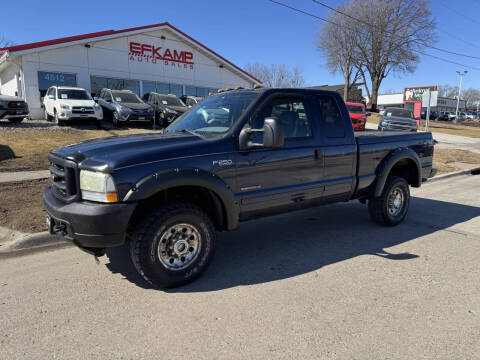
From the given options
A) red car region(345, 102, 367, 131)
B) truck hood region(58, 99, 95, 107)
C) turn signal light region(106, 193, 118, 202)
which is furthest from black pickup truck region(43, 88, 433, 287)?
red car region(345, 102, 367, 131)

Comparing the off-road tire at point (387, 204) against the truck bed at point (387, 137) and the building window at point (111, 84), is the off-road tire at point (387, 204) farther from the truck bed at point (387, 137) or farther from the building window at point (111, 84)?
the building window at point (111, 84)

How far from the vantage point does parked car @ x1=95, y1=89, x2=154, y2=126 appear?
52.6ft

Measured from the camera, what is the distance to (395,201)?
17.9 ft

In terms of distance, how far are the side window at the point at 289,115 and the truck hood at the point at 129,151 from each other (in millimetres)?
874

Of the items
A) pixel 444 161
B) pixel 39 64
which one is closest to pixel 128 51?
pixel 39 64

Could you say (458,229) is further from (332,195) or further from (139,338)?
(139,338)

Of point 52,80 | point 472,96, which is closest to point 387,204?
point 52,80

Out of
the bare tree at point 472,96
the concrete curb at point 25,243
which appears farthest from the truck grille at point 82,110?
the bare tree at point 472,96

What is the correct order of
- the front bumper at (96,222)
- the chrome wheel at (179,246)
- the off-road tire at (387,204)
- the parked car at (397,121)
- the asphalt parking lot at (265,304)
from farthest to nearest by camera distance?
1. the parked car at (397,121)
2. the off-road tire at (387,204)
3. the chrome wheel at (179,246)
4. the front bumper at (96,222)
5. the asphalt parking lot at (265,304)

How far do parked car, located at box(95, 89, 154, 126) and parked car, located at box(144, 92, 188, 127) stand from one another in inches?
35.0

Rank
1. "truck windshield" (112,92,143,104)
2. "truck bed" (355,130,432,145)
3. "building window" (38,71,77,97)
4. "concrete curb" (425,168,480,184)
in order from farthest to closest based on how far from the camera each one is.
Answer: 1. "building window" (38,71,77,97)
2. "truck windshield" (112,92,143,104)
3. "concrete curb" (425,168,480,184)
4. "truck bed" (355,130,432,145)

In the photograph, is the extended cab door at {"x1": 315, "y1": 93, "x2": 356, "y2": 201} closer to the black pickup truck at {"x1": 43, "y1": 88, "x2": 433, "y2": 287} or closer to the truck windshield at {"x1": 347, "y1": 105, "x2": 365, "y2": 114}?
the black pickup truck at {"x1": 43, "y1": 88, "x2": 433, "y2": 287}

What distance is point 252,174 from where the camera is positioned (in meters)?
3.72

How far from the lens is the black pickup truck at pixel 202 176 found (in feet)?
9.99
